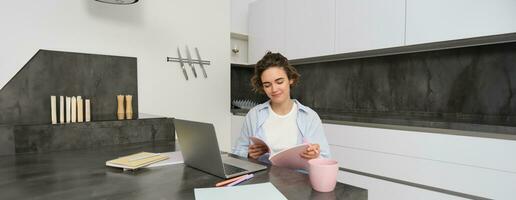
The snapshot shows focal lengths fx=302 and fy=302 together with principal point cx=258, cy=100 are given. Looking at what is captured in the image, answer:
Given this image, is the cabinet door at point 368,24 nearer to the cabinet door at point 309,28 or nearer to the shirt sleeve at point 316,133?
the cabinet door at point 309,28

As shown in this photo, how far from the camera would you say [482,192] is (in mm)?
1616

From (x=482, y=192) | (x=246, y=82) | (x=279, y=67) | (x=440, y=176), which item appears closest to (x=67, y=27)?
(x=279, y=67)

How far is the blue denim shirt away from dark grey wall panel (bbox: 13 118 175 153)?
1.85 ft

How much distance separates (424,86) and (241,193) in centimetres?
214

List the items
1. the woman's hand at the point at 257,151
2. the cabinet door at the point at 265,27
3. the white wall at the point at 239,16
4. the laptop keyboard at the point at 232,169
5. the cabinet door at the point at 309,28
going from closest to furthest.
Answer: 1. the laptop keyboard at the point at 232,169
2. the woman's hand at the point at 257,151
3. the cabinet door at the point at 309,28
4. the cabinet door at the point at 265,27
5. the white wall at the point at 239,16

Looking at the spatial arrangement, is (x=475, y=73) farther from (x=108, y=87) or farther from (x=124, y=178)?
(x=108, y=87)

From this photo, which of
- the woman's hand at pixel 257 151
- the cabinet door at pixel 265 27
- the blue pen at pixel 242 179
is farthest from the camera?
the cabinet door at pixel 265 27

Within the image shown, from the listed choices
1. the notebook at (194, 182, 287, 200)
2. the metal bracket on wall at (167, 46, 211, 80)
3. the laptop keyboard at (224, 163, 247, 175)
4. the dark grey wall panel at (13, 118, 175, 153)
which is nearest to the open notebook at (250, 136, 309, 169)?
the laptop keyboard at (224, 163, 247, 175)

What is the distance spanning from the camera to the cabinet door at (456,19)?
65.7 inches

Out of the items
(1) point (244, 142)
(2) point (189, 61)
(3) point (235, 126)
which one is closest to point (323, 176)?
(1) point (244, 142)

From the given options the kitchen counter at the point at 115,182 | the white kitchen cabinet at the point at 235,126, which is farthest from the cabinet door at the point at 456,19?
the white kitchen cabinet at the point at 235,126

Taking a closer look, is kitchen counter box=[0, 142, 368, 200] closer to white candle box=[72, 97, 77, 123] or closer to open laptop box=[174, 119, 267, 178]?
open laptop box=[174, 119, 267, 178]

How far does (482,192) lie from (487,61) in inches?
37.1

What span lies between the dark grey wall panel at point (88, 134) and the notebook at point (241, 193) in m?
1.09
